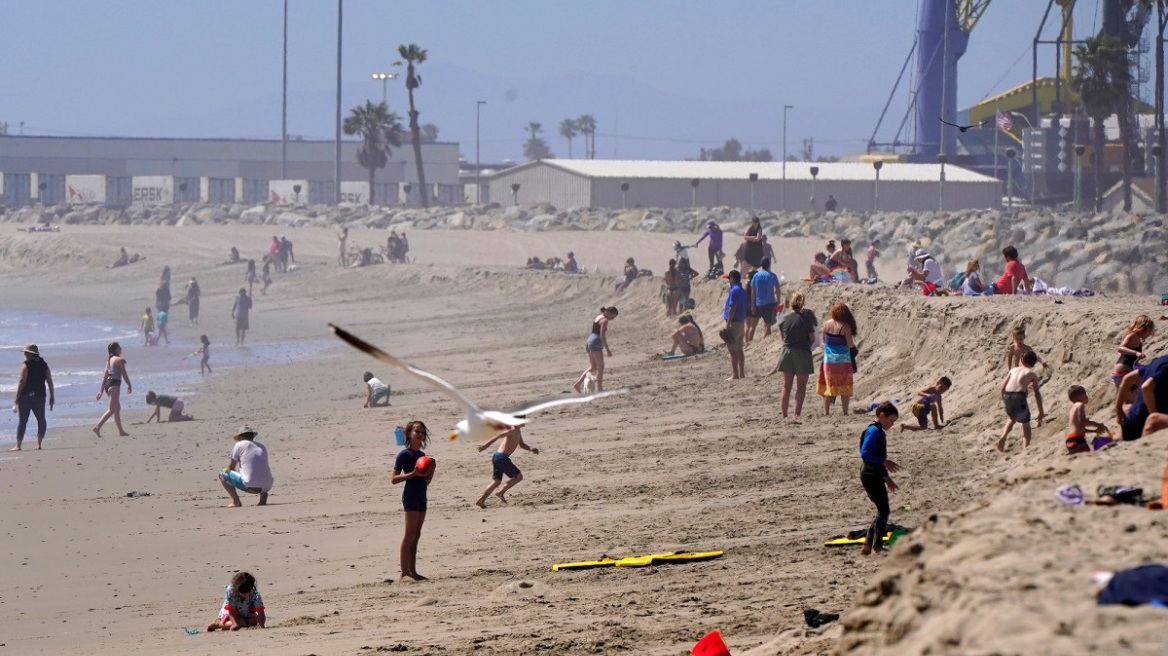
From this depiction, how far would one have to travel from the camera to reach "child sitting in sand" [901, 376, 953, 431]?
14.1 meters

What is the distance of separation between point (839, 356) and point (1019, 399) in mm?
3211

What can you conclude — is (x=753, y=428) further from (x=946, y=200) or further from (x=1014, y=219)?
(x=946, y=200)

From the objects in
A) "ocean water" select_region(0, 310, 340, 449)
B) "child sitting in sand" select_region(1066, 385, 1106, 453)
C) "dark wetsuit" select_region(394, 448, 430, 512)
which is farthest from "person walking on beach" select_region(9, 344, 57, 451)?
"child sitting in sand" select_region(1066, 385, 1106, 453)

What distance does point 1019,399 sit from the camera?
40.5ft

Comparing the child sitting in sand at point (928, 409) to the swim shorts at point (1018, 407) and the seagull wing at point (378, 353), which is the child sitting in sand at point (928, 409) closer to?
the swim shorts at point (1018, 407)

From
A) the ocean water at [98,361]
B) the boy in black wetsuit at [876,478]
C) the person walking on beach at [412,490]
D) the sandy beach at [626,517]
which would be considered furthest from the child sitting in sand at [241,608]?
the ocean water at [98,361]

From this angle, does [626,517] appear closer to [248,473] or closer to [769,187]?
[248,473]

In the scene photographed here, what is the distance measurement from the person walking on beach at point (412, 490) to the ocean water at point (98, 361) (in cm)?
1039

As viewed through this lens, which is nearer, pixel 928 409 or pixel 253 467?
pixel 253 467

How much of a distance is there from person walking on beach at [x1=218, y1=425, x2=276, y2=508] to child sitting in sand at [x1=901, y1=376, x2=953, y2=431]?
5.98 metres

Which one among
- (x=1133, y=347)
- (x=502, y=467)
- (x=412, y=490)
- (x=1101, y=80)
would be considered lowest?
(x=502, y=467)

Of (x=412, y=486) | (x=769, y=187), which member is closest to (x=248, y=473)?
(x=412, y=486)

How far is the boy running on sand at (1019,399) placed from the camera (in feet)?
40.5

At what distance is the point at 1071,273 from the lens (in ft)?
124
